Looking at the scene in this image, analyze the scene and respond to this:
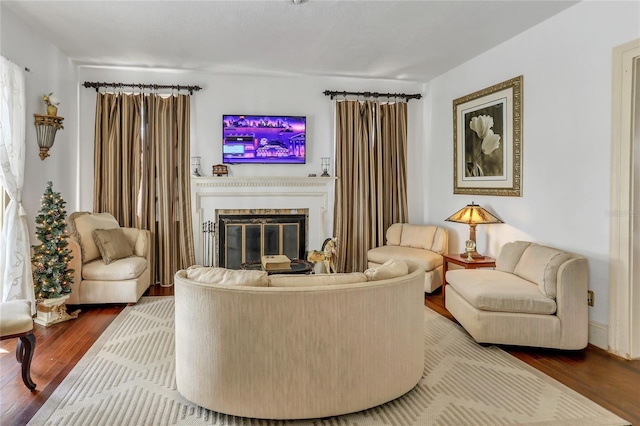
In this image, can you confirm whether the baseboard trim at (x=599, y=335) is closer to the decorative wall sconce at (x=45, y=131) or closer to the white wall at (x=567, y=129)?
the white wall at (x=567, y=129)

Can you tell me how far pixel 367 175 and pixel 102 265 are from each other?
3.49 meters

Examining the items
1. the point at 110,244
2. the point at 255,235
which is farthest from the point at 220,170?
the point at 110,244

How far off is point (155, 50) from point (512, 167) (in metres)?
4.08

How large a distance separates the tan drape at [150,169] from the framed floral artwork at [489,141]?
352 cm

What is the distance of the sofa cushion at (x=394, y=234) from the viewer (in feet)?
18.4

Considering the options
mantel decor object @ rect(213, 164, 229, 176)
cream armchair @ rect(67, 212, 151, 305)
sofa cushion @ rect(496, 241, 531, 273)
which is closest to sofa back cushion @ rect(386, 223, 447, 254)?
sofa cushion @ rect(496, 241, 531, 273)

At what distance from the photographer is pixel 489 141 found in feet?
15.1

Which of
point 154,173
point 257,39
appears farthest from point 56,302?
point 257,39

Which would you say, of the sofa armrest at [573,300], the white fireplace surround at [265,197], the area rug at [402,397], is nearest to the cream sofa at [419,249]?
the white fireplace surround at [265,197]

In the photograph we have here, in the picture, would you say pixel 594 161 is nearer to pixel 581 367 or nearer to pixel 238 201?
pixel 581 367

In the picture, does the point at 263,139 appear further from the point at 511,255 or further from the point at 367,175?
the point at 511,255

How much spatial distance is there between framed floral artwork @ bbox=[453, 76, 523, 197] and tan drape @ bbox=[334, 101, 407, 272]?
2.95ft

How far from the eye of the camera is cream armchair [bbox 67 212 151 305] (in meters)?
4.24

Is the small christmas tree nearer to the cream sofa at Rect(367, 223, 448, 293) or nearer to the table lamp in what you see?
the cream sofa at Rect(367, 223, 448, 293)
